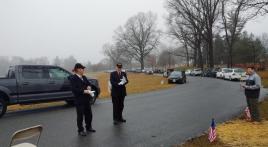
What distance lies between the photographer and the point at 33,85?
15133mm

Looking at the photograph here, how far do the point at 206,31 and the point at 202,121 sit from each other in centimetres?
5083

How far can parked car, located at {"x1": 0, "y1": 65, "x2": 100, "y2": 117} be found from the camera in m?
14.3

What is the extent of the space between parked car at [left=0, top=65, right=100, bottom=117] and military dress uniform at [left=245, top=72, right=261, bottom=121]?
26.1ft

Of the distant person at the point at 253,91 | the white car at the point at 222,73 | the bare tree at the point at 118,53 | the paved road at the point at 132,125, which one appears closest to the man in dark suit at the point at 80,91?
the paved road at the point at 132,125

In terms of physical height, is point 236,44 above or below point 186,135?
above

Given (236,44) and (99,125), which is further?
(236,44)

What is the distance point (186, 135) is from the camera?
973 centimetres

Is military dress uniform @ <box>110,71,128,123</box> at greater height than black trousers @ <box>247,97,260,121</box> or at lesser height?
greater

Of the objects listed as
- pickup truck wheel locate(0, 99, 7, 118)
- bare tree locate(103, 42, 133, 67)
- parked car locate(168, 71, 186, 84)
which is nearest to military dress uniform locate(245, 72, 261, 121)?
pickup truck wheel locate(0, 99, 7, 118)

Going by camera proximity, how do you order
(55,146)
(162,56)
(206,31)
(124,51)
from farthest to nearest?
(162,56), (124,51), (206,31), (55,146)

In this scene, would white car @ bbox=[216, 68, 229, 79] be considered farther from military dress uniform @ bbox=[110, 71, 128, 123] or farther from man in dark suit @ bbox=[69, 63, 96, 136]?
man in dark suit @ bbox=[69, 63, 96, 136]

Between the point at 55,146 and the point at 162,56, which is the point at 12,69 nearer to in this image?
the point at 55,146

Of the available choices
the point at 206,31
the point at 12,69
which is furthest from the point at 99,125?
the point at 206,31

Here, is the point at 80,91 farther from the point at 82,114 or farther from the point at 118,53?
the point at 118,53
